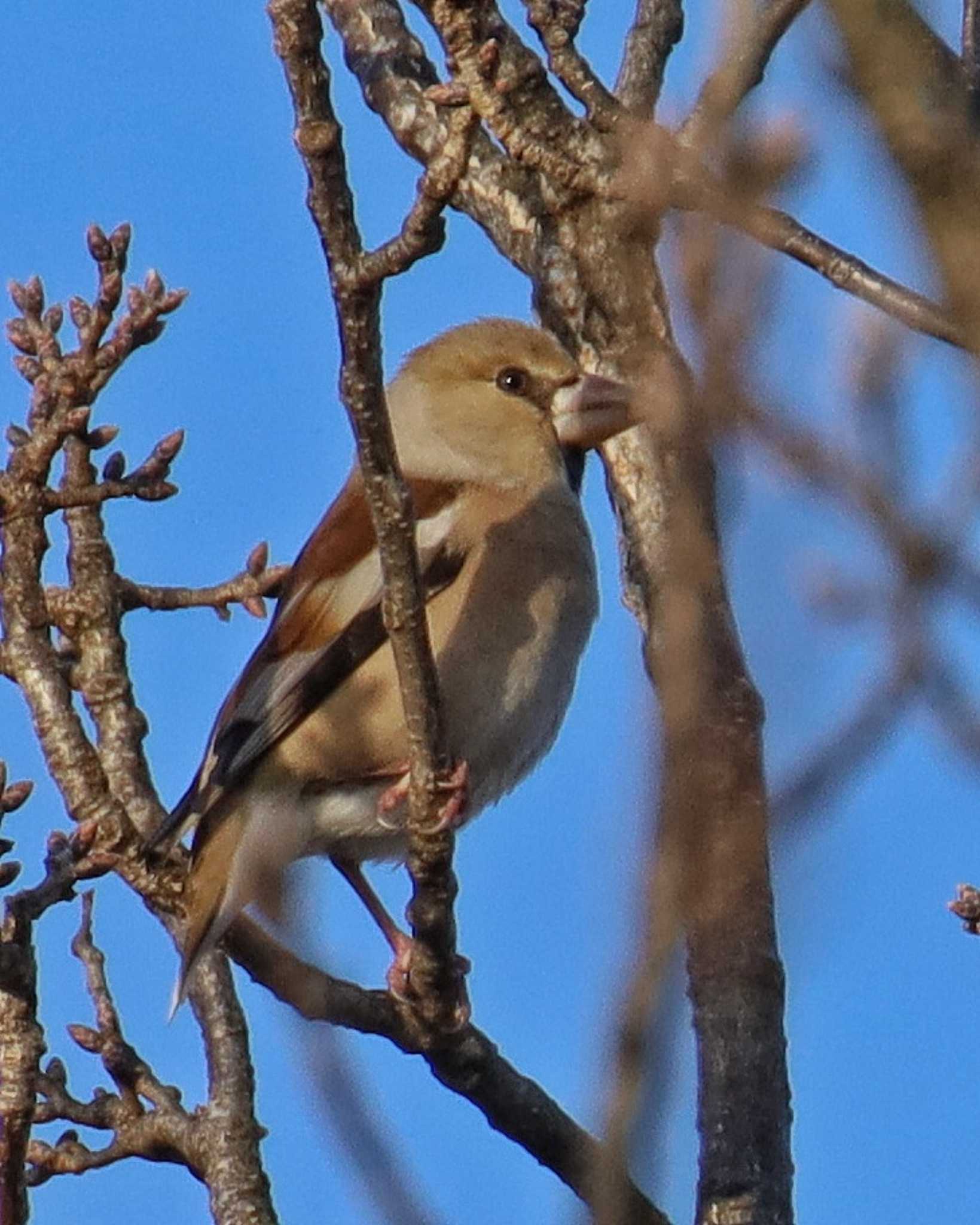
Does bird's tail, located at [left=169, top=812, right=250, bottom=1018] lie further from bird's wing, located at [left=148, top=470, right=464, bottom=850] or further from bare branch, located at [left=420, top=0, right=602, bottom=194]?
bare branch, located at [left=420, top=0, right=602, bottom=194]

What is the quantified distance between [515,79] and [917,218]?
326 cm

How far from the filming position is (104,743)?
4.62 meters

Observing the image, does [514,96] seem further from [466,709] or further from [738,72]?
[738,72]

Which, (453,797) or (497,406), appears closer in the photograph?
(453,797)

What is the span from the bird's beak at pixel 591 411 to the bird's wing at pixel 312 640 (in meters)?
0.54

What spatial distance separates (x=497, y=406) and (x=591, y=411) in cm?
40

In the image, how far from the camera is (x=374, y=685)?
4.85 metres

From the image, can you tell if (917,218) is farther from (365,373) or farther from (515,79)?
(515,79)

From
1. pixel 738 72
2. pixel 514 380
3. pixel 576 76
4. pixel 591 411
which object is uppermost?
pixel 514 380

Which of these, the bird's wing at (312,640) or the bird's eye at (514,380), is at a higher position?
the bird's eye at (514,380)

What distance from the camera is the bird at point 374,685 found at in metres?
4.71

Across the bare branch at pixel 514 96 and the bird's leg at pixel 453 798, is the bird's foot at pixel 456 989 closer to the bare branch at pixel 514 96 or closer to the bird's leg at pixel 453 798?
the bird's leg at pixel 453 798

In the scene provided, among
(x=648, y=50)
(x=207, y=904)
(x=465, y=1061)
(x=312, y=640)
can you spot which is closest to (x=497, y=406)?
(x=648, y=50)

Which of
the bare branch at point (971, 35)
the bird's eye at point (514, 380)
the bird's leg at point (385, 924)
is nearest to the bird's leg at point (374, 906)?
the bird's leg at point (385, 924)
